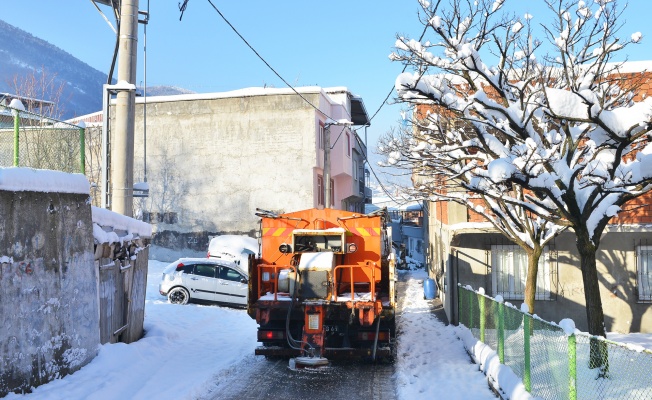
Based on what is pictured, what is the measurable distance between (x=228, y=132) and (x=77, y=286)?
73.6 ft

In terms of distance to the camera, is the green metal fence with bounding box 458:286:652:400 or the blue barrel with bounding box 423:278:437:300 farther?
the blue barrel with bounding box 423:278:437:300

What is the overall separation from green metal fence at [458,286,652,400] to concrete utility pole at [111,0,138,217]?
8.01m

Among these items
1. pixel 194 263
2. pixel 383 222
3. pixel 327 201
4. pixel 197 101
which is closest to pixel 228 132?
pixel 197 101

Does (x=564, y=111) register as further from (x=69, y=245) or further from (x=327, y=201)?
(x=327, y=201)

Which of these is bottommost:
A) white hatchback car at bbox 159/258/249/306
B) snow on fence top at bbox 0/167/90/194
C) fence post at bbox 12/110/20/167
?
white hatchback car at bbox 159/258/249/306

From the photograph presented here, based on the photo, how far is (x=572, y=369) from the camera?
252 inches

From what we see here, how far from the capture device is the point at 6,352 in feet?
24.5

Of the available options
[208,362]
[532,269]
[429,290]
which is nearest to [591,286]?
[532,269]

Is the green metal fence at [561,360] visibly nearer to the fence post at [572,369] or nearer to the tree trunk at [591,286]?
the fence post at [572,369]

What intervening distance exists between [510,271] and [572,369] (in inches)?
420

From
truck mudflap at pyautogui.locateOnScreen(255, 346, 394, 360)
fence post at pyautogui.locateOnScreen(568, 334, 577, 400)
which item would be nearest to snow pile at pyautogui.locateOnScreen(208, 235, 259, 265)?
truck mudflap at pyautogui.locateOnScreen(255, 346, 394, 360)

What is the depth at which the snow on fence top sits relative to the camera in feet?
25.4

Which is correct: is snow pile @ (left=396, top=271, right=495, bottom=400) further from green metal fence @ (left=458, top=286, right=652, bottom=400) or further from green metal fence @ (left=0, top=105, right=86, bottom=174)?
green metal fence @ (left=0, top=105, right=86, bottom=174)

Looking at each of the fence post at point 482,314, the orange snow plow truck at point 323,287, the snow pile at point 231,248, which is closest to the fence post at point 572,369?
the fence post at point 482,314
